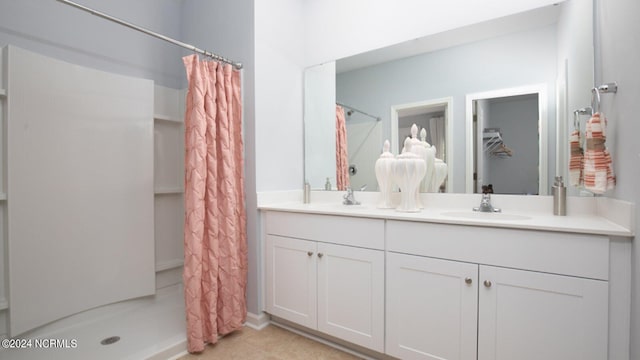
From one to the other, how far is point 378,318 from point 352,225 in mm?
487

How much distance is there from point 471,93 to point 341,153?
3.04ft

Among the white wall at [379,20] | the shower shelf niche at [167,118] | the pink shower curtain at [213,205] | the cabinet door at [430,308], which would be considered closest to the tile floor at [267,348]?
the pink shower curtain at [213,205]

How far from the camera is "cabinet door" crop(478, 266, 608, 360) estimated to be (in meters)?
1.09

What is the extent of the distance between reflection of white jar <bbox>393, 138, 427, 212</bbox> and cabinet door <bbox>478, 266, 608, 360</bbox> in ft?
1.70

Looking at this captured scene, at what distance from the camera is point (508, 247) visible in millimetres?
1226

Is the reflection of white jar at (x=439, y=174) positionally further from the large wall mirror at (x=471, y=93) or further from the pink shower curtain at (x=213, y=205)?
the pink shower curtain at (x=213, y=205)

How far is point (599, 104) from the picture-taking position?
1328 mm

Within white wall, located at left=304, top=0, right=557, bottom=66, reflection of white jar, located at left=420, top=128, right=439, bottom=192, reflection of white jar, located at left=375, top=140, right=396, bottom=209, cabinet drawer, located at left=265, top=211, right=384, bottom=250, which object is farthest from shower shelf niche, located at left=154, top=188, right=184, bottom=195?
reflection of white jar, located at left=420, top=128, right=439, bottom=192

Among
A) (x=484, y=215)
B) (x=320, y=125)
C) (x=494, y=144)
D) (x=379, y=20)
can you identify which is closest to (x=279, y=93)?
(x=320, y=125)

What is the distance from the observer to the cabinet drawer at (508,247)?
1.09 m

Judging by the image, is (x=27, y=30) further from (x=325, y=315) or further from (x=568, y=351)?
(x=568, y=351)

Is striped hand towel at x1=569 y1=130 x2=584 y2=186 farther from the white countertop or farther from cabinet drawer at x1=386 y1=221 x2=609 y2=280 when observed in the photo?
cabinet drawer at x1=386 y1=221 x2=609 y2=280

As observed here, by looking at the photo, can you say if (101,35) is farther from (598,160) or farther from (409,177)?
(598,160)

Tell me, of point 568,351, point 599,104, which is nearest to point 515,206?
point 599,104
